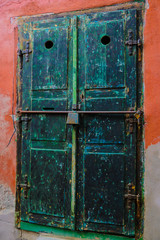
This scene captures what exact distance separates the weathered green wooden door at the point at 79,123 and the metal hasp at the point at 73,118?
0.03 feet

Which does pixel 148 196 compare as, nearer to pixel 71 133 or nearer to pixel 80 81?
pixel 71 133

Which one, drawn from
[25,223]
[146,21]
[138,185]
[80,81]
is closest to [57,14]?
[80,81]

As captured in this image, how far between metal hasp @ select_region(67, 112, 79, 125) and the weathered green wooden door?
0.01m

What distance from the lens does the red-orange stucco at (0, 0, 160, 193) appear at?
7.29 ft

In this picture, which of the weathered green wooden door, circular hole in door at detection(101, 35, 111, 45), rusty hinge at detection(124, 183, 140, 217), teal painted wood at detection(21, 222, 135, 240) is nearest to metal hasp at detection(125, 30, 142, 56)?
the weathered green wooden door

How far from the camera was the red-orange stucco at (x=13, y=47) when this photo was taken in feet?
7.29

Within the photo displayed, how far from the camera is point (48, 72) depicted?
2.50m

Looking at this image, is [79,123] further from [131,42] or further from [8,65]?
[8,65]

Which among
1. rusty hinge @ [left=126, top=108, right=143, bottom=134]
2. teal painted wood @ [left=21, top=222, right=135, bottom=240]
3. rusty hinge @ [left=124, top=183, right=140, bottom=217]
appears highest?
rusty hinge @ [left=126, top=108, right=143, bottom=134]

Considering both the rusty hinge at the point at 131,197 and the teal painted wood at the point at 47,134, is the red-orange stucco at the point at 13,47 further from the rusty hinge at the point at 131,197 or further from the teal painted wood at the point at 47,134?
the rusty hinge at the point at 131,197

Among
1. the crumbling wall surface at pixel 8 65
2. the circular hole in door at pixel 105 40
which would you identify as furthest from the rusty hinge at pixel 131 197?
the circular hole in door at pixel 105 40

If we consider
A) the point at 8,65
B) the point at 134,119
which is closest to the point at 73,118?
the point at 134,119

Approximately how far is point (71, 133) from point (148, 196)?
1010 millimetres

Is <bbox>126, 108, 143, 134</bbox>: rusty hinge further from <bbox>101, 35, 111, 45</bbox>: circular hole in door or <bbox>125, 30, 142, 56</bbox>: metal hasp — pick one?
<bbox>101, 35, 111, 45</bbox>: circular hole in door
